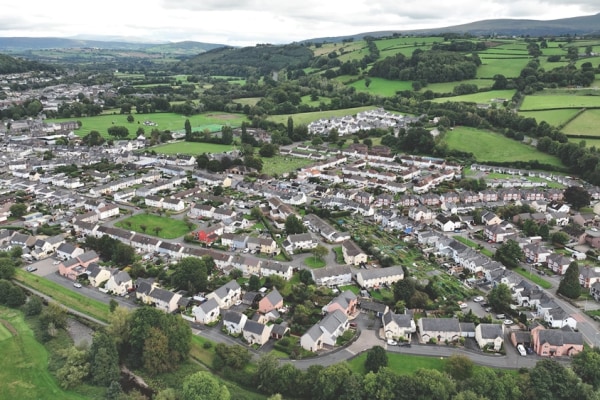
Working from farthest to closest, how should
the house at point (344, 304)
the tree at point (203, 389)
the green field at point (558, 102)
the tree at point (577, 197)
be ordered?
the green field at point (558, 102)
the tree at point (577, 197)
the house at point (344, 304)
the tree at point (203, 389)

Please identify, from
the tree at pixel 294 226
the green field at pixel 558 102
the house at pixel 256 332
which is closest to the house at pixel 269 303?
the house at pixel 256 332

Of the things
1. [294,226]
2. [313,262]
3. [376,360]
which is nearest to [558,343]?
[376,360]

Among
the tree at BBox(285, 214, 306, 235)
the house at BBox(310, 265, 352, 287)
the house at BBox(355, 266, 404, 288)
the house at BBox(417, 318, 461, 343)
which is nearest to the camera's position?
the house at BBox(417, 318, 461, 343)

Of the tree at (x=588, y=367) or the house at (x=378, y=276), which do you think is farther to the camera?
the house at (x=378, y=276)

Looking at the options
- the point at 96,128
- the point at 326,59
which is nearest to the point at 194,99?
the point at 96,128

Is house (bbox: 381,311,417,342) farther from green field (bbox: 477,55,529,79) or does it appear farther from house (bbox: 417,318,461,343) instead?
green field (bbox: 477,55,529,79)

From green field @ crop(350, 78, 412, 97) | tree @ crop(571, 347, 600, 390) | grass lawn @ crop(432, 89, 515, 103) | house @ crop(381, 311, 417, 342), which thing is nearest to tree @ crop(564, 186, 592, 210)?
tree @ crop(571, 347, 600, 390)

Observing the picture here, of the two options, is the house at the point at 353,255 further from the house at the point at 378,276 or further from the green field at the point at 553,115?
the green field at the point at 553,115
